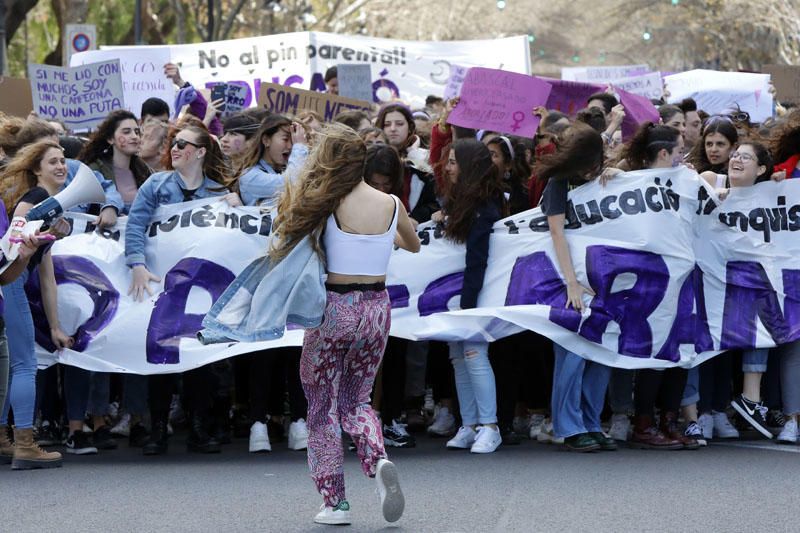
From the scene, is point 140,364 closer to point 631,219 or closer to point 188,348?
point 188,348

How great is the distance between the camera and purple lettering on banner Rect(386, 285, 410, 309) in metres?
9.62

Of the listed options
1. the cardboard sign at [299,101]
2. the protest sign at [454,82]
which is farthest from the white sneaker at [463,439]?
the protest sign at [454,82]

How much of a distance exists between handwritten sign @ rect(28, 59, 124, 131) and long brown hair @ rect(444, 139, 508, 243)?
13.6ft

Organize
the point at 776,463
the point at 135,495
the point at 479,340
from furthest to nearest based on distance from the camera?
the point at 479,340
the point at 776,463
the point at 135,495

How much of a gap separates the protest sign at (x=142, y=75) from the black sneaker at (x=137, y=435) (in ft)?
22.2

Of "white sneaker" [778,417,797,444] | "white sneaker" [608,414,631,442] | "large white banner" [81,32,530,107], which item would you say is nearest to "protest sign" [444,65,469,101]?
"large white banner" [81,32,530,107]

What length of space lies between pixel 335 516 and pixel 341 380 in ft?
2.05

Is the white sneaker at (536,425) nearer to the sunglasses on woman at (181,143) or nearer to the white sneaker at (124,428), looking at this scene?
the white sneaker at (124,428)

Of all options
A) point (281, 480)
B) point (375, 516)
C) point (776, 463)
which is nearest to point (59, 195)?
point (281, 480)

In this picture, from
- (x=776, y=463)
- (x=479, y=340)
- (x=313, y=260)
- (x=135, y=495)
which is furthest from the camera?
(x=479, y=340)

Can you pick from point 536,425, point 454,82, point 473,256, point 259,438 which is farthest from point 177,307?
point 454,82

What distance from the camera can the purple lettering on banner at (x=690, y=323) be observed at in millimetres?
9352

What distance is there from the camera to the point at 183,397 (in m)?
9.40

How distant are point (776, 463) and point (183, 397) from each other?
3.52 m
